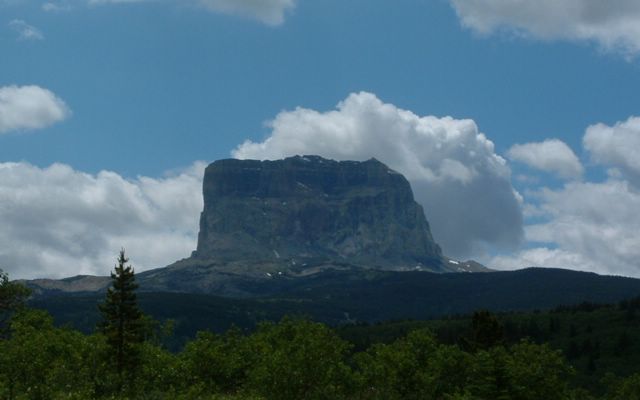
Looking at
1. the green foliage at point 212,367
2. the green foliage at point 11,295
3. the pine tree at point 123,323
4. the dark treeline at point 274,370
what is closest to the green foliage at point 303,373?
the dark treeline at point 274,370

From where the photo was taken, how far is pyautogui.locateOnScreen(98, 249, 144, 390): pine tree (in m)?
81.4

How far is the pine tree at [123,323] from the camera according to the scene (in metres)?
81.4

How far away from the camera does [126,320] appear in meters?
87.5

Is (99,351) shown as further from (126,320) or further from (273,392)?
(273,392)

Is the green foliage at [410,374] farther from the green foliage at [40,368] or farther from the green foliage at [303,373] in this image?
the green foliage at [40,368]

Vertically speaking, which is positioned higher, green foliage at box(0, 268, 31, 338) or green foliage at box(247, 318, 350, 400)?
green foliage at box(0, 268, 31, 338)

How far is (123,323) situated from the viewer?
287 ft

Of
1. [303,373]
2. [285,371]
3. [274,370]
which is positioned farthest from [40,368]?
[303,373]

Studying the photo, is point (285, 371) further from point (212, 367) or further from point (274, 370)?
point (212, 367)

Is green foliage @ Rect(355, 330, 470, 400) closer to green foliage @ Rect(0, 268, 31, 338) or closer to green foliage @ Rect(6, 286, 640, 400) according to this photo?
green foliage @ Rect(6, 286, 640, 400)

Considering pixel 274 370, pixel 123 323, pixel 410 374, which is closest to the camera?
pixel 274 370

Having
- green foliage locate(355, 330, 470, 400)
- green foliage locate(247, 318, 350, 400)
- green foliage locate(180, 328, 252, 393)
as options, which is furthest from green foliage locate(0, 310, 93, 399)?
green foliage locate(355, 330, 470, 400)

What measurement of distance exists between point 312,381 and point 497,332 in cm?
4649

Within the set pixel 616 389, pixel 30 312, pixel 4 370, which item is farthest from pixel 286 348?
pixel 616 389
